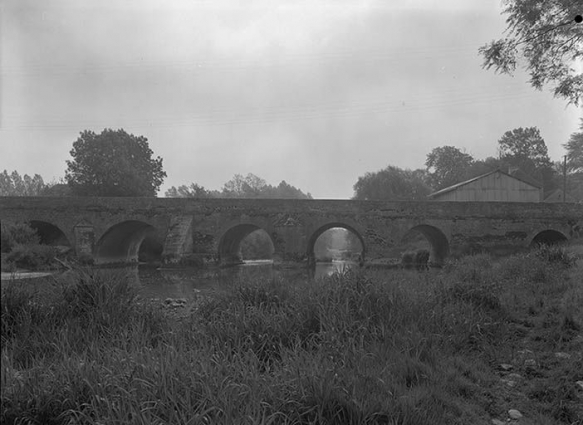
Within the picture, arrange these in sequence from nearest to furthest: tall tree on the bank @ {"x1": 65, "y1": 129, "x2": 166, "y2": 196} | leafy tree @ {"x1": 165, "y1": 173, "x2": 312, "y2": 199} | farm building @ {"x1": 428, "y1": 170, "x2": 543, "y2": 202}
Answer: tall tree on the bank @ {"x1": 65, "y1": 129, "x2": 166, "y2": 196}, farm building @ {"x1": 428, "y1": 170, "x2": 543, "y2": 202}, leafy tree @ {"x1": 165, "y1": 173, "x2": 312, "y2": 199}

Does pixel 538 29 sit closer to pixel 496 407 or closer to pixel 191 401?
pixel 496 407

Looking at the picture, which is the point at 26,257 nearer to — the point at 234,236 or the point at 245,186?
the point at 234,236

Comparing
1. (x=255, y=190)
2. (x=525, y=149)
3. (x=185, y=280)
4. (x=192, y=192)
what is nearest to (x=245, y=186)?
(x=255, y=190)

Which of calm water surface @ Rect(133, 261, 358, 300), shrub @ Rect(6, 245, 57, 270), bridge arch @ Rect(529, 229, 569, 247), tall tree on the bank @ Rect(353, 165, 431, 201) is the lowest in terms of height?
calm water surface @ Rect(133, 261, 358, 300)

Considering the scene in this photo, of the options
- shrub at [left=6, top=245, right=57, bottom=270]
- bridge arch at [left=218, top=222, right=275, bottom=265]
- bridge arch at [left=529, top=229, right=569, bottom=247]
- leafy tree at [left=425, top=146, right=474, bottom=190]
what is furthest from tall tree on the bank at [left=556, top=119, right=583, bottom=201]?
shrub at [left=6, top=245, right=57, bottom=270]

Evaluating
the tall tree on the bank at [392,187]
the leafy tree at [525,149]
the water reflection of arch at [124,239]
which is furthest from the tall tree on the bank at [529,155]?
the water reflection of arch at [124,239]

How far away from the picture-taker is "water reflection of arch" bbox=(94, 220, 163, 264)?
21.0 meters

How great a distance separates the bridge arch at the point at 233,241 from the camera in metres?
23.0

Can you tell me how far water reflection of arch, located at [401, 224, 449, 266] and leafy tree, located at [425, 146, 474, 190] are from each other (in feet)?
75.7

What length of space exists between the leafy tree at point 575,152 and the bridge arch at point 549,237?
2077 centimetres

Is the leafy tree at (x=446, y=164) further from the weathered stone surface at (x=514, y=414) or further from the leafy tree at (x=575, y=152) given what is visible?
the weathered stone surface at (x=514, y=414)

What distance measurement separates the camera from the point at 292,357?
3.43m

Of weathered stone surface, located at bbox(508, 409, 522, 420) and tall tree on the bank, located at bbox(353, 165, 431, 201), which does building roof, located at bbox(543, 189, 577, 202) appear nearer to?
tall tree on the bank, located at bbox(353, 165, 431, 201)

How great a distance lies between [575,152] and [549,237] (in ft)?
69.6
